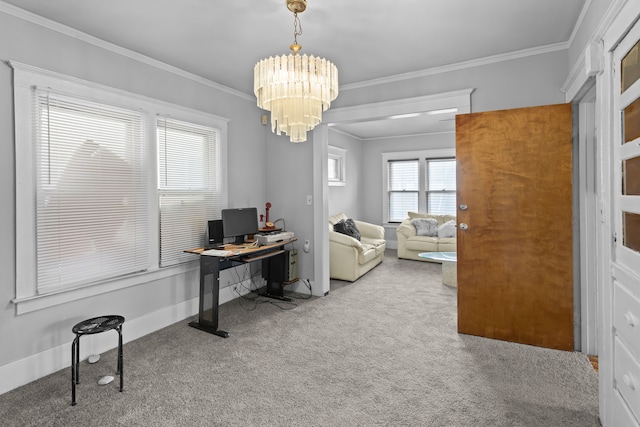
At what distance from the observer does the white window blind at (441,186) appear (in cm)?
702

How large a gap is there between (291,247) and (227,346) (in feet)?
5.68

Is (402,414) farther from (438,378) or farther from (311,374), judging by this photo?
(311,374)

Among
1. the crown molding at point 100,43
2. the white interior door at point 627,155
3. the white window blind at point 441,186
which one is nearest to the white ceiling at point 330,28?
the crown molding at point 100,43

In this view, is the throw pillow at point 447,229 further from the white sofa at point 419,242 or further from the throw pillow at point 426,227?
the throw pillow at point 426,227

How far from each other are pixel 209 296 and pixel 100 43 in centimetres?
237

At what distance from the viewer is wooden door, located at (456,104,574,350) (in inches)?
106

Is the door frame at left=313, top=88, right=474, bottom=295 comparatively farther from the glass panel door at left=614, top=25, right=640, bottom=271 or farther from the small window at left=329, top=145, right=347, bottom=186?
the small window at left=329, top=145, right=347, bottom=186

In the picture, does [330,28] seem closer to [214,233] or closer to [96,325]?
[214,233]

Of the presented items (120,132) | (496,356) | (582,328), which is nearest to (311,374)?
(496,356)

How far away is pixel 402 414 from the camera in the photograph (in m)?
1.94

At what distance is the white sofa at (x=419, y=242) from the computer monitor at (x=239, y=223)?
133 inches

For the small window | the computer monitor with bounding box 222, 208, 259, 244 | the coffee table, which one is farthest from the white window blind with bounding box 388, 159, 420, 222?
the computer monitor with bounding box 222, 208, 259, 244

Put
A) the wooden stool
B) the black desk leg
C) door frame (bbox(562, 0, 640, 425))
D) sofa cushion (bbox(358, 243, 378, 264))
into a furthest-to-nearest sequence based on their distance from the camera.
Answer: sofa cushion (bbox(358, 243, 378, 264)) < the black desk leg < the wooden stool < door frame (bbox(562, 0, 640, 425))

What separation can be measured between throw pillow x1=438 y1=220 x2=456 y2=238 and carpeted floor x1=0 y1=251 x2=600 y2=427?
2.92 metres
